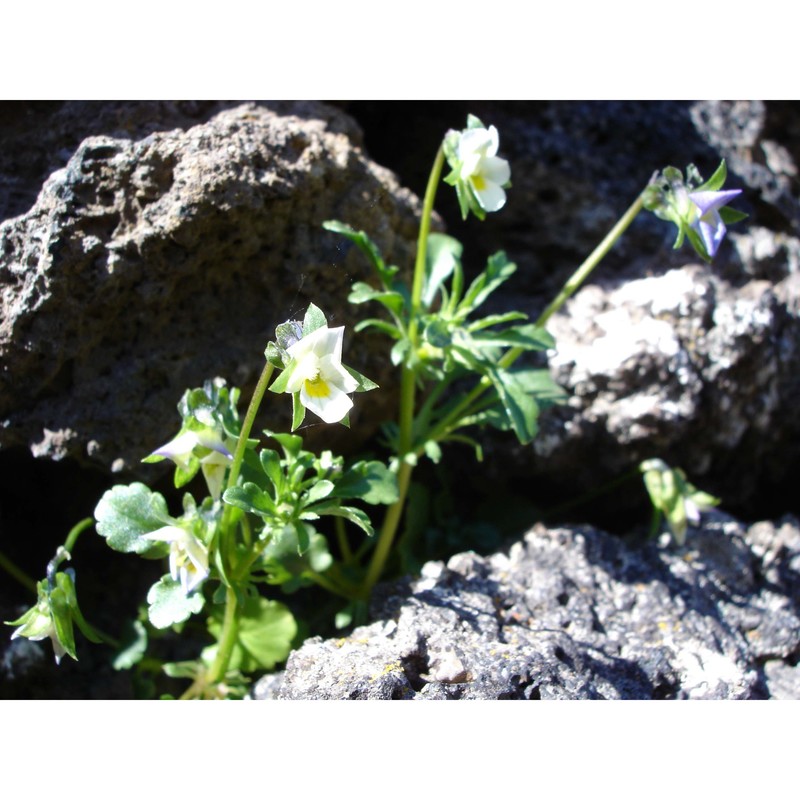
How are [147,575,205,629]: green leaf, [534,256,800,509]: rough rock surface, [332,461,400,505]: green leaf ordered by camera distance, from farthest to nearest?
[534,256,800,509]: rough rock surface → [332,461,400,505]: green leaf → [147,575,205,629]: green leaf

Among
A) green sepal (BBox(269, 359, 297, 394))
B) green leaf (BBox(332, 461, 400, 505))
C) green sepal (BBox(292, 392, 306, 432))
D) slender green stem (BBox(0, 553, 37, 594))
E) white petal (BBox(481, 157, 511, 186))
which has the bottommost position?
slender green stem (BBox(0, 553, 37, 594))

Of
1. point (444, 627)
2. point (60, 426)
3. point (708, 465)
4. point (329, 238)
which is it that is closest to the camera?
point (444, 627)

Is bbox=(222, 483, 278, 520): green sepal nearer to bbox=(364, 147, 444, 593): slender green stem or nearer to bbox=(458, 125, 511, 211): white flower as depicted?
bbox=(364, 147, 444, 593): slender green stem

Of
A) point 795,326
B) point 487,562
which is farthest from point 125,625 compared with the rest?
point 795,326

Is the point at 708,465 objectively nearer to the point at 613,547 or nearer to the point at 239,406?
the point at 613,547

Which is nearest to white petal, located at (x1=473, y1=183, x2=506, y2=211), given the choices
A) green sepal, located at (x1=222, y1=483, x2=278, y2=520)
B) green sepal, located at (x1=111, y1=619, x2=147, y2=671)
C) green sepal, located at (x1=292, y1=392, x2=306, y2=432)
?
green sepal, located at (x1=292, y1=392, x2=306, y2=432)

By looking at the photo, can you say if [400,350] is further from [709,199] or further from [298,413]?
[709,199]
